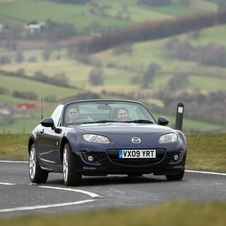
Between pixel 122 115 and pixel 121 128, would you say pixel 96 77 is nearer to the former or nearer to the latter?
pixel 122 115

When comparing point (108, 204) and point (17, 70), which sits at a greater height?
point (108, 204)

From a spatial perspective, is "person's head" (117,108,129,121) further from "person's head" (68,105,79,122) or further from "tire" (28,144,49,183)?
"tire" (28,144,49,183)

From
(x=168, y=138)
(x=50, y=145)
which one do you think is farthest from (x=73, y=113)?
(x=168, y=138)

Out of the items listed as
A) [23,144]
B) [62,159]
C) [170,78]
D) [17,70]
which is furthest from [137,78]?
[62,159]

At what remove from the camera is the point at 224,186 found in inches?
601

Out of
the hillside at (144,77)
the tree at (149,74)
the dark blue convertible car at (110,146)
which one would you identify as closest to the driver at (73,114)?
the dark blue convertible car at (110,146)

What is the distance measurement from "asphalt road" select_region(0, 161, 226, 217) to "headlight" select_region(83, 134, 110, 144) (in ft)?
2.08

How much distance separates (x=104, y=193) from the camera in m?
13.9

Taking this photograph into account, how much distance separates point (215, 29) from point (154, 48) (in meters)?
11.5

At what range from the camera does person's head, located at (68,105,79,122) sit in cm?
1690

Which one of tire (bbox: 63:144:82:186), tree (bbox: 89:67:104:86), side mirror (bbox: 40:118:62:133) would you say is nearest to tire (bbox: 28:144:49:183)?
side mirror (bbox: 40:118:62:133)

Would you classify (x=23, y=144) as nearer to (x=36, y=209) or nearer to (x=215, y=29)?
(x=36, y=209)

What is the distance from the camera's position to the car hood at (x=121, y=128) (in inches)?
624

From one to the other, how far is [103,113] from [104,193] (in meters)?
3.22
